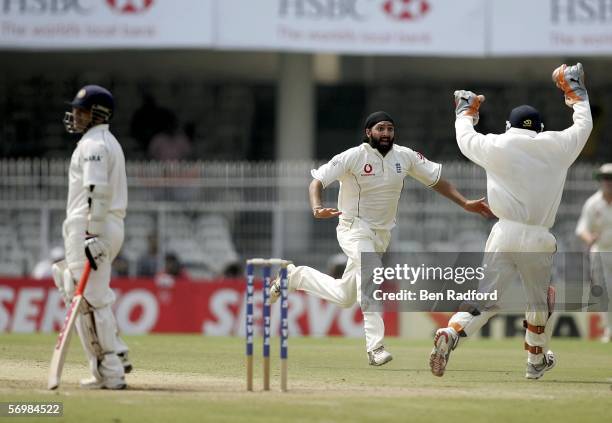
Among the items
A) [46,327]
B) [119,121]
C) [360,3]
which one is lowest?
[46,327]

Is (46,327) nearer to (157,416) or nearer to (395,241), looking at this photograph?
(395,241)

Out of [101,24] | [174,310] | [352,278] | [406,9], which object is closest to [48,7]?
[101,24]

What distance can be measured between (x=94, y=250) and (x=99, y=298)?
346mm

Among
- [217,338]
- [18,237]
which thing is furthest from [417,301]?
[18,237]

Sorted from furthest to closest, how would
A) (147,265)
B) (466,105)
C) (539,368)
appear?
1. (147,265)
2. (466,105)
3. (539,368)

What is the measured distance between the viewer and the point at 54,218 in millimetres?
19422

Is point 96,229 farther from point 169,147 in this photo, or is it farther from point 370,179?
point 169,147

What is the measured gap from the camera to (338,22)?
784 inches

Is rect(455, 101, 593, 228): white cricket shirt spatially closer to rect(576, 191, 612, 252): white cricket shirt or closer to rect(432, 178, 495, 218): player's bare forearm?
rect(432, 178, 495, 218): player's bare forearm

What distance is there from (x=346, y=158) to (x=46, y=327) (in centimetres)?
849

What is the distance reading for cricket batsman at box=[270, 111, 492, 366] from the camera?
10.8m

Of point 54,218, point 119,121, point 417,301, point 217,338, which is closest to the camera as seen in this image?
point 217,338

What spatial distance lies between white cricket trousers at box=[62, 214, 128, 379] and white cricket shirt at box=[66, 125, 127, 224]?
0.30 feet

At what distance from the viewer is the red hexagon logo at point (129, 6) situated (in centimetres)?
2003
